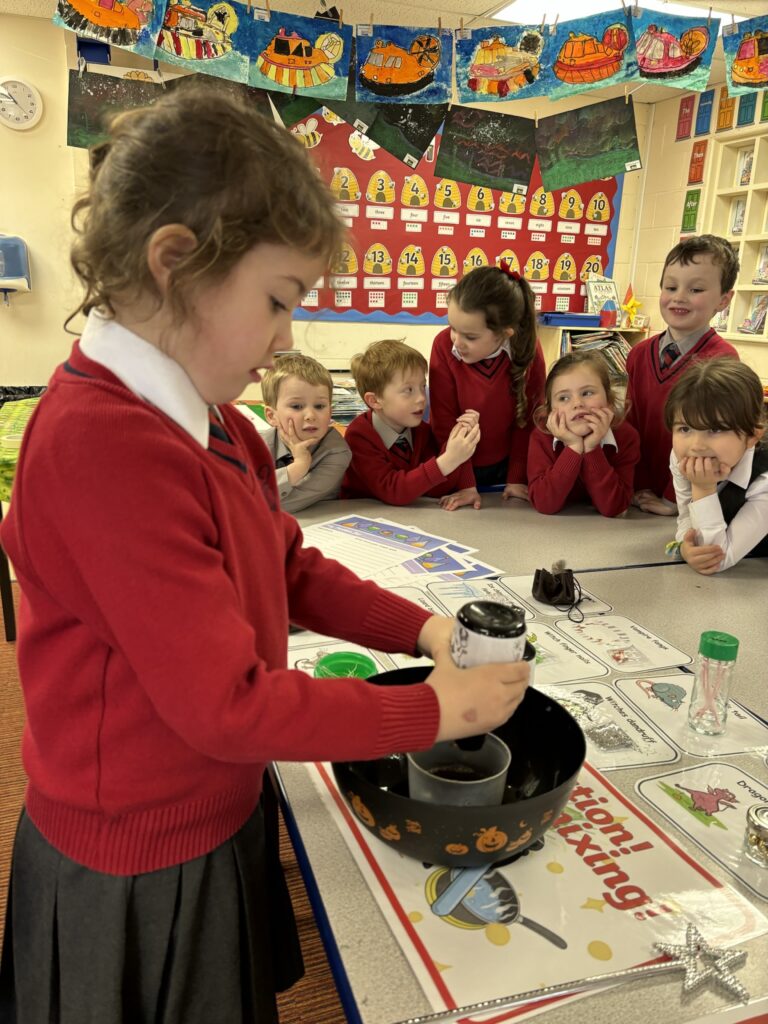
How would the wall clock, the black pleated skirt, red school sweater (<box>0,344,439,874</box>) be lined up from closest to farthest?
red school sweater (<box>0,344,439,874</box>), the black pleated skirt, the wall clock

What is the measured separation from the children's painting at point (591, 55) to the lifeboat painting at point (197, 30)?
968 millimetres

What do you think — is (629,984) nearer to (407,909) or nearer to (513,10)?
(407,909)

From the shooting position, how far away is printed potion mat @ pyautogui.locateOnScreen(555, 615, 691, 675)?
104cm

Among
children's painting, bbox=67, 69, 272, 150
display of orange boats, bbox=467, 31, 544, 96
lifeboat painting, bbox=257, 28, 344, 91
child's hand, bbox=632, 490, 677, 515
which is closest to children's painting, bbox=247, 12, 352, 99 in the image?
lifeboat painting, bbox=257, 28, 344, 91

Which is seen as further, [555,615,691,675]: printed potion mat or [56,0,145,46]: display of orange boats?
[56,0,145,46]: display of orange boats

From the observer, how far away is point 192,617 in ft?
1.68

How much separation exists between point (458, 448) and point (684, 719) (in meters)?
0.99

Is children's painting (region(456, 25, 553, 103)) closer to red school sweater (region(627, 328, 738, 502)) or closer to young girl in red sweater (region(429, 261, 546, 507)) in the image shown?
young girl in red sweater (region(429, 261, 546, 507))

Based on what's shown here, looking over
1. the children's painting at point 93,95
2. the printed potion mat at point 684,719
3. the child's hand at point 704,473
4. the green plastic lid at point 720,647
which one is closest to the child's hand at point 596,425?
the child's hand at point 704,473

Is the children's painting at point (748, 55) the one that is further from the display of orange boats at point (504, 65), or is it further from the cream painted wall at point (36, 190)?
the cream painted wall at point (36, 190)

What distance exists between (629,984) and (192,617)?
42 cm

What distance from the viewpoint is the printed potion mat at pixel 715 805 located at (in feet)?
2.21

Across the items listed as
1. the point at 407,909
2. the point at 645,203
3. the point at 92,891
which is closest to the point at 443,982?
the point at 407,909

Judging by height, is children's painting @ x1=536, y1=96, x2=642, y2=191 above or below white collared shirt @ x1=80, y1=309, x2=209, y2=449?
above
